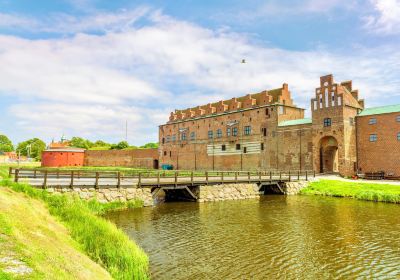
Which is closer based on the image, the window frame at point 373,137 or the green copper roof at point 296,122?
the window frame at point 373,137

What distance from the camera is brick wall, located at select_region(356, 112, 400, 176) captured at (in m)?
30.3

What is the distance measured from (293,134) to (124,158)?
38.4m

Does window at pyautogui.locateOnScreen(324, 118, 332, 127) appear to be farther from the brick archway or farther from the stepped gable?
the stepped gable

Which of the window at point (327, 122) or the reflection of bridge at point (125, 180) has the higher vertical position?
the window at point (327, 122)

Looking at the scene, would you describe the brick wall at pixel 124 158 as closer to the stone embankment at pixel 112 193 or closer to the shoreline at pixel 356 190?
the shoreline at pixel 356 190

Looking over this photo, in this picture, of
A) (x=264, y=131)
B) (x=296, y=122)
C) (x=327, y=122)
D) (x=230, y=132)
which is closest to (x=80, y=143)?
(x=230, y=132)

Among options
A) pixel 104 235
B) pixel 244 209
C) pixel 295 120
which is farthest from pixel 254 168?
pixel 104 235

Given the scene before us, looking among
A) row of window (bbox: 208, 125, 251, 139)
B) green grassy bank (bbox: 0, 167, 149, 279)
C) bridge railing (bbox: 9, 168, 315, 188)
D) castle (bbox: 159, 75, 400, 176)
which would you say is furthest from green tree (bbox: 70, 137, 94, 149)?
green grassy bank (bbox: 0, 167, 149, 279)

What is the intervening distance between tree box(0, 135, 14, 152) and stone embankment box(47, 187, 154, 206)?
411 ft

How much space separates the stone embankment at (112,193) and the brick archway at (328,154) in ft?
77.7

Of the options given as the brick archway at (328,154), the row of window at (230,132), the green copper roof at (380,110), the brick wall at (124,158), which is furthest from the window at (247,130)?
the brick wall at (124,158)

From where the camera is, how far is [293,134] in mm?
37125

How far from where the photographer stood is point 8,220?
7.21 m

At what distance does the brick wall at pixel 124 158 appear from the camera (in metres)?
60.7
